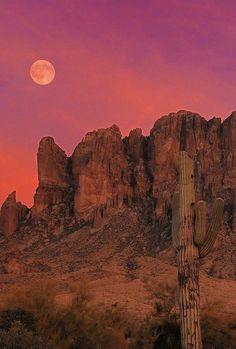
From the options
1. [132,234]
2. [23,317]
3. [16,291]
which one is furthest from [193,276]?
[132,234]

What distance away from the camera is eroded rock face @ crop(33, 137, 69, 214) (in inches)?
3450

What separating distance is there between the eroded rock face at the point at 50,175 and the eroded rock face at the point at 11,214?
8.41 ft

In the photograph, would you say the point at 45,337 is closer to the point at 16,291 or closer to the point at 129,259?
the point at 16,291

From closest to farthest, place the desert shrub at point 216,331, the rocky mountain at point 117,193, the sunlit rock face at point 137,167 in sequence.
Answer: the desert shrub at point 216,331 < the rocky mountain at point 117,193 < the sunlit rock face at point 137,167

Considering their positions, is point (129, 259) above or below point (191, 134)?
below

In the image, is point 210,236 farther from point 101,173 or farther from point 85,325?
point 101,173

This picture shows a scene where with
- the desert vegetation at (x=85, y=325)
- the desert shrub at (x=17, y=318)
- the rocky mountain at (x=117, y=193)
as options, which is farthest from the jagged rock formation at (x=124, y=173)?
the desert shrub at (x=17, y=318)

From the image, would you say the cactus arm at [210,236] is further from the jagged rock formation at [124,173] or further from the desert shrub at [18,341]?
the jagged rock formation at [124,173]

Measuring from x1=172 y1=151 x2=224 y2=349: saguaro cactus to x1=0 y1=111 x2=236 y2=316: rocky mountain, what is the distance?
47393 mm

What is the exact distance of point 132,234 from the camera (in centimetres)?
7000

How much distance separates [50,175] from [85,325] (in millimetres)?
73858

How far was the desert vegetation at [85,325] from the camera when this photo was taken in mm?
16641

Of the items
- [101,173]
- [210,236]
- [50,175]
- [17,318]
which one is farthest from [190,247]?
[50,175]

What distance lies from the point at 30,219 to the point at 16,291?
67681mm
